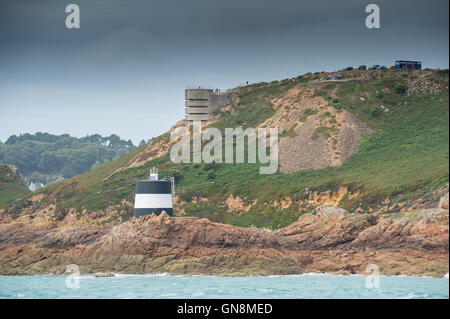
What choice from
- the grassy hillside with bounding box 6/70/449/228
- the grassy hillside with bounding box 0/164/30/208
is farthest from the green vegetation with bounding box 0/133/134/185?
the grassy hillside with bounding box 6/70/449/228

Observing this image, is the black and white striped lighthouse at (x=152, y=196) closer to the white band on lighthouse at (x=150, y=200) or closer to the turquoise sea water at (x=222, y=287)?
the white band on lighthouse at (x=150, y=200)

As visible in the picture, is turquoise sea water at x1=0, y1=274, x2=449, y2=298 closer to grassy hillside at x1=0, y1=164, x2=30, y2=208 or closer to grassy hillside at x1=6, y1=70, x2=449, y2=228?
grassy hillside at x1=6, y1=70, x2=449, y2=228

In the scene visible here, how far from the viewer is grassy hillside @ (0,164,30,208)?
102 metres

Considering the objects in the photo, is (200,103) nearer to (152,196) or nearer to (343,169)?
(343,169)

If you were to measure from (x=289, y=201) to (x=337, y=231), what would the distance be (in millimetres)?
16818

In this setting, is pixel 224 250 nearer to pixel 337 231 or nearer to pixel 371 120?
pixel 337 231

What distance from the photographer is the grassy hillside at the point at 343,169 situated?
72000 millimetres

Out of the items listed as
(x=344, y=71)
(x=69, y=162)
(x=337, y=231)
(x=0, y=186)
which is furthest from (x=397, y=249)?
(x=69, y=162)

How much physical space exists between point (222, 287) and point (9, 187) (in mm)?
61817

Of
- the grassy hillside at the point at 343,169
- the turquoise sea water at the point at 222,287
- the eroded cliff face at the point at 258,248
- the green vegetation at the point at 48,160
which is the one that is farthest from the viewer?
the green vegetation at the point at 48,160

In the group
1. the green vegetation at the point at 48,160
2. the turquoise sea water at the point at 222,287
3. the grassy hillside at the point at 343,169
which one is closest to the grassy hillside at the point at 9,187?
the grassy hillside at the point at 343,169

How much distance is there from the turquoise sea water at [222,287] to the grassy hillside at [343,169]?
14109 mm

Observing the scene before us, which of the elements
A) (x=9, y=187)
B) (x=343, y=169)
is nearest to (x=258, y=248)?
(x=343, y=169)

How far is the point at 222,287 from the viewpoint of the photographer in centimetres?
5166
